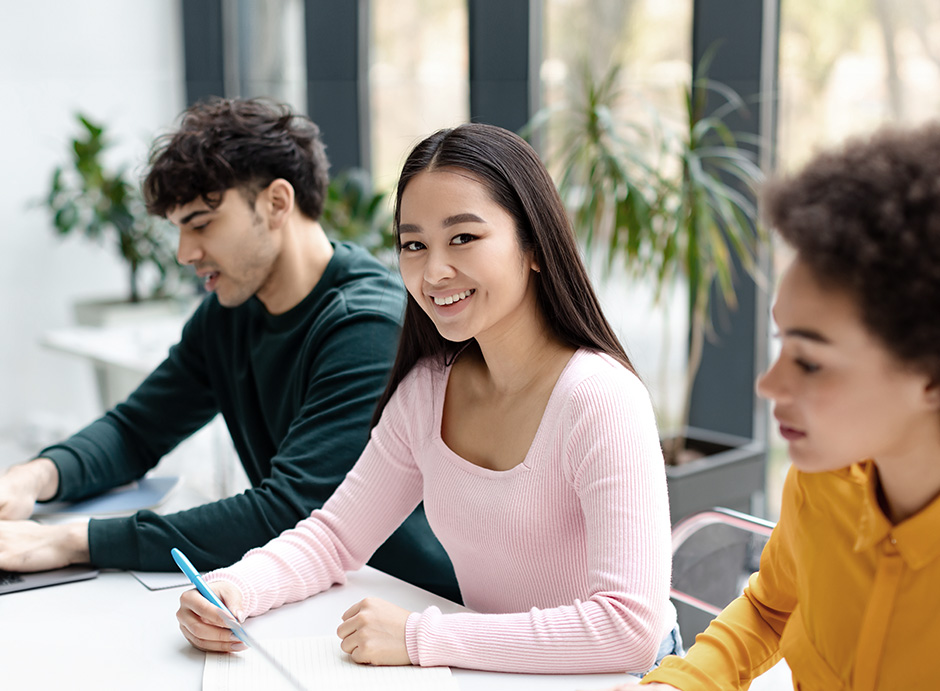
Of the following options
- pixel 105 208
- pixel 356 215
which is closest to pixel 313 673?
pixel 356 215

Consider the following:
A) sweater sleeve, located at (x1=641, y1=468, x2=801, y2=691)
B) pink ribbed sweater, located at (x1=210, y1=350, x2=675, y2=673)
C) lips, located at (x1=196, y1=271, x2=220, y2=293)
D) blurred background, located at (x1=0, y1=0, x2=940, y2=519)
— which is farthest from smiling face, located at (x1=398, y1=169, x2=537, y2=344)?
lips, located at (x1=196, y1=271, x2=220, y2=293)

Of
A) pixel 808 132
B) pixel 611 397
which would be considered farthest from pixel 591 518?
pixel 808 132

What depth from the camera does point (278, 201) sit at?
1858mm

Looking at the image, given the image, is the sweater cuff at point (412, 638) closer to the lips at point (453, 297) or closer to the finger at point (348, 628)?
the finger at point (348, 628)

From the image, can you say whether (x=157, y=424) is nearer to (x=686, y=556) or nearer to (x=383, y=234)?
(x=686, y=556)

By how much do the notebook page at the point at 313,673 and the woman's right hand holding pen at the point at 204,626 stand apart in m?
0.01

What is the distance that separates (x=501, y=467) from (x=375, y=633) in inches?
11.0

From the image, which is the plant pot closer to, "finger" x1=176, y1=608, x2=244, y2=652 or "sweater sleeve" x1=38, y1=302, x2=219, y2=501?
"sweater sleeve" x1=38, y1=302, x2=219, y2=501

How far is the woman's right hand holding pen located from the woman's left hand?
14 centimetres

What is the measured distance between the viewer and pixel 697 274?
255cm

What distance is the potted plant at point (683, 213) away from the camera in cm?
254

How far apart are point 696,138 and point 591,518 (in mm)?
1716

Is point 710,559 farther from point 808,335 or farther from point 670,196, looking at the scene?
point 670,196

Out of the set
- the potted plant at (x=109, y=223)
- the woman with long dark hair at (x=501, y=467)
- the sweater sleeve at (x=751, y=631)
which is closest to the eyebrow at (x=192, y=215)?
the woman with long dark hair at (x=501, y=467)
